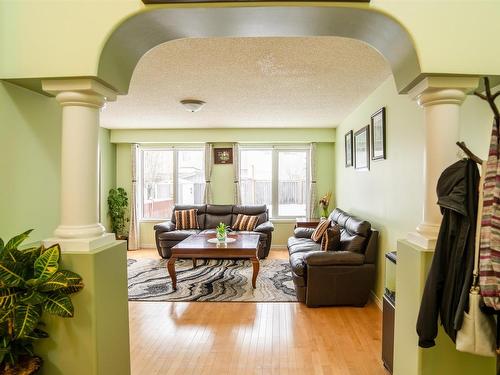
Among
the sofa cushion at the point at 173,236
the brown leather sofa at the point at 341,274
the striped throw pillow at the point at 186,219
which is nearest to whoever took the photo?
the brown leather sofa at the point at 341,274

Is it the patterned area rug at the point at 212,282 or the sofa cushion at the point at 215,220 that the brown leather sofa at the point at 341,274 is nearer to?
the patterned area rug at the point at 212,282

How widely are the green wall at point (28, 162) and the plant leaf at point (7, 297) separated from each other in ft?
1.44

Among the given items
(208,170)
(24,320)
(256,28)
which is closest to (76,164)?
(24,320)

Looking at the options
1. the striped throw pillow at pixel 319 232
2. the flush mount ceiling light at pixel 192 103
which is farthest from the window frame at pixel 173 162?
the striped throw pillow at pixel 319 232

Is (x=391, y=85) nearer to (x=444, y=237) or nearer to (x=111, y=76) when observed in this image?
(x=444, y=237)

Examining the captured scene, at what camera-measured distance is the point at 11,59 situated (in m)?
1.70

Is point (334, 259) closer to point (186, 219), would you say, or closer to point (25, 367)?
point (25, 367)

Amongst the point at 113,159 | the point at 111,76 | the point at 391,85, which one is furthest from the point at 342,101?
the point at 113,159

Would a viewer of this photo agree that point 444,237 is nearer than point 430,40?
Yes

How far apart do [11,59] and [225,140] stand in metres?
5.34

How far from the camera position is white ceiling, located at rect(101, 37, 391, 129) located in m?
2.73

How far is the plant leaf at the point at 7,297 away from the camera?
1401mm

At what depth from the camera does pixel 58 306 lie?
146 cm

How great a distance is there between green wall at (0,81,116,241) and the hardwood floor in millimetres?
1426
